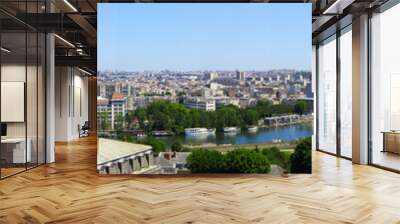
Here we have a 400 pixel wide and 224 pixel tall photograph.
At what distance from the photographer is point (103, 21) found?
23.1 feet

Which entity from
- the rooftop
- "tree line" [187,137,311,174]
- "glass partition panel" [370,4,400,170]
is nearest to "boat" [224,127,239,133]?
"tree line" [187,137,311,174]

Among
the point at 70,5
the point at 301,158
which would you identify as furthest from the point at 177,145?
the point at 70,5

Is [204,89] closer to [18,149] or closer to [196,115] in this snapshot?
[196,115]

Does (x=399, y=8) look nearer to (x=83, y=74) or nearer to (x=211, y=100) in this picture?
(x=211, y=100)

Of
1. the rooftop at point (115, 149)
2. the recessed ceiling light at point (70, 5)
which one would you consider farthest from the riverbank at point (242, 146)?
the recessed ceiling light at point (70, 5)

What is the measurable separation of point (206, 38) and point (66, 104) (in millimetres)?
10391

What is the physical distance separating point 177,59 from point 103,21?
1359 millimetres

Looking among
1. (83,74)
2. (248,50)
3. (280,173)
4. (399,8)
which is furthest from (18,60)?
(83,74)

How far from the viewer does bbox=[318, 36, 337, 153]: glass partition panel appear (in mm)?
10812

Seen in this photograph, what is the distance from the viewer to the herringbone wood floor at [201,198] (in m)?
4.36

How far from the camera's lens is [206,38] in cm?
721

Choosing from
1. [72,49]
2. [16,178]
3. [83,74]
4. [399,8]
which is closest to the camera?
[16,178]

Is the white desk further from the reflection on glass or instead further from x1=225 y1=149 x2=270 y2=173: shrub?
the reflection on glass

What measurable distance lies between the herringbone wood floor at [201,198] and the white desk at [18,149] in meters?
0.28
